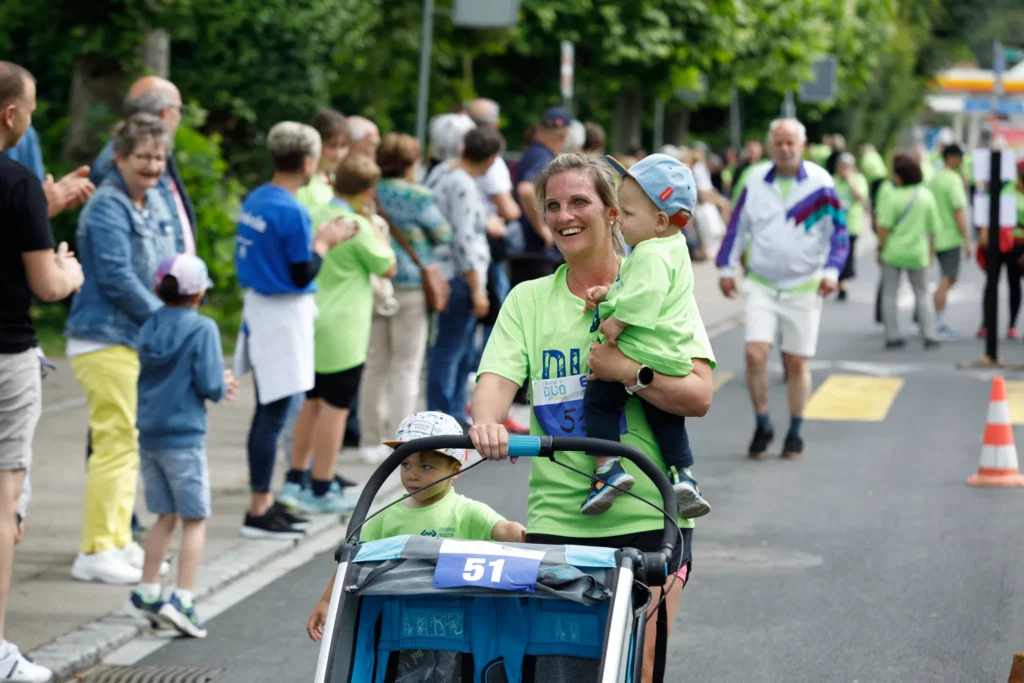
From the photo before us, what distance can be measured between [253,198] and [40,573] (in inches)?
81.8

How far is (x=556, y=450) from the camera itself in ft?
13.3

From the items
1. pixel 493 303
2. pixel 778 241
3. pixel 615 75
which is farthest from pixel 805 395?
pixel 615 75

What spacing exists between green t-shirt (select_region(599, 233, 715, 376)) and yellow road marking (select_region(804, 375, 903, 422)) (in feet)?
27.8

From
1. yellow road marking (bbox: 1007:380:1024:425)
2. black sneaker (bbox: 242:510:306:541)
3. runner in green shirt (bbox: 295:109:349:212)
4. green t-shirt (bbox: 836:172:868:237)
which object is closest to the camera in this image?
black sneaker (bbox: 242:510:306:541)

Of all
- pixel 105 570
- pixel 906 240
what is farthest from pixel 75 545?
pixel 906 240

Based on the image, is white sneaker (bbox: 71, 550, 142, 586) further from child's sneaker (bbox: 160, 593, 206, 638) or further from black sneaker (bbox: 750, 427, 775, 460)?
black sneaker (bbox: 750, 427, 775, 460)

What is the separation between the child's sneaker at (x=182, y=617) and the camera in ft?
21.9

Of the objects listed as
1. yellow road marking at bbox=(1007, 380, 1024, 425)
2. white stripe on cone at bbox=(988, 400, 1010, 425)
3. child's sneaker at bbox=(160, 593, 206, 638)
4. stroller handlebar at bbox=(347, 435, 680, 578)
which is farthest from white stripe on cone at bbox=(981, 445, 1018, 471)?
stroller handlebar at bbox=(347, 435, 680, 578)

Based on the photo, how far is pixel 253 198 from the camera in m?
8.42

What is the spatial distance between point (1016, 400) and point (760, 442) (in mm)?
3570

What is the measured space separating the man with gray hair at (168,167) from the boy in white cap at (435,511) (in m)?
3.36

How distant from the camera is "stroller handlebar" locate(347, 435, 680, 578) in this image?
399cm

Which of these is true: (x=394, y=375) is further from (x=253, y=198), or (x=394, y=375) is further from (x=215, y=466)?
(x=253, y=198)

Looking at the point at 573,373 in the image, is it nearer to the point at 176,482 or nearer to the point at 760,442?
the point at 176,482
